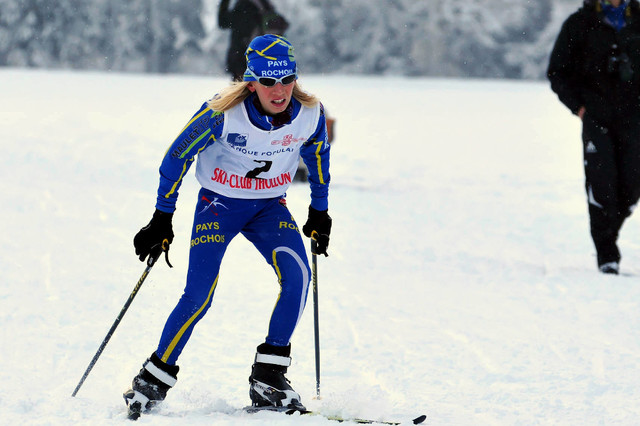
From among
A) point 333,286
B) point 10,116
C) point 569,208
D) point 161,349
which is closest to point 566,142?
point 569,208

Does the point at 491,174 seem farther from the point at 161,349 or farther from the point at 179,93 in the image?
the point at 179,93

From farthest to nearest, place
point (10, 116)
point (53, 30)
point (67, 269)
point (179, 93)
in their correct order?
point (53, 30) → point (179, 93) → point (10, 116) → point (67, 269)

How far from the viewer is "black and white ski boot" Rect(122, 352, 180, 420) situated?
3801 mm

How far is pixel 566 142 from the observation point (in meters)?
19.7

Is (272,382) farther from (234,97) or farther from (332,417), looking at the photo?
(234,97)

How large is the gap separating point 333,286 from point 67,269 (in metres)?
1.93

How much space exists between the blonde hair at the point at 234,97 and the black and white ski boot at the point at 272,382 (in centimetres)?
107

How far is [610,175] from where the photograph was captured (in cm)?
705

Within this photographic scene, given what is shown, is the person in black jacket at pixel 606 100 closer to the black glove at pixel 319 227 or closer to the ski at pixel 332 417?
the black glove at pixel 319 227

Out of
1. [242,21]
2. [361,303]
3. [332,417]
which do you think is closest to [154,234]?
[332,417]

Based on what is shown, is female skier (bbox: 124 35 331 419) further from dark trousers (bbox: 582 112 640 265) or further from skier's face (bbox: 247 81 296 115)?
dark trousers (bbox: 582 112 640 265)

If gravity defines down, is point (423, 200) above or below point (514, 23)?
above

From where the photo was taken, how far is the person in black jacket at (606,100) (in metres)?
7.03

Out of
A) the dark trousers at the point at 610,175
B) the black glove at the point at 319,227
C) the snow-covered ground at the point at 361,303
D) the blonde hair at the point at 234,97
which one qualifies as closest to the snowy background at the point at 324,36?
the snow-covered ground at the point at 361,303
